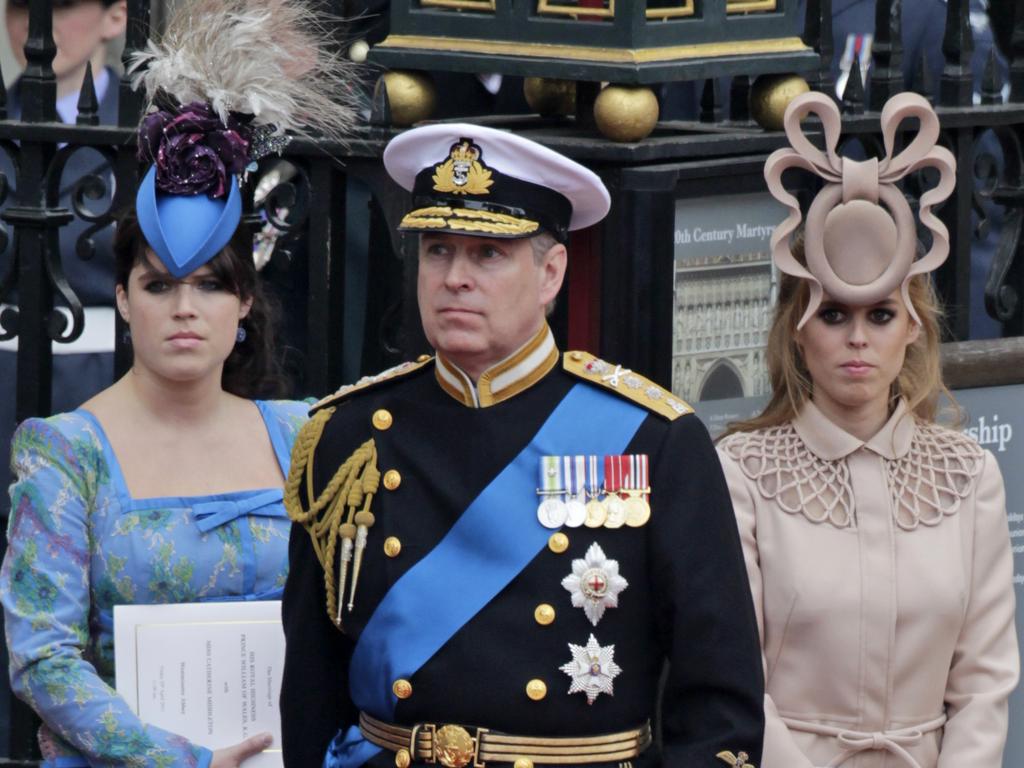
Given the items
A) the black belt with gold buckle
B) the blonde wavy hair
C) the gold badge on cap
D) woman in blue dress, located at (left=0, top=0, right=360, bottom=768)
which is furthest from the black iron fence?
the black belt with gold buckle

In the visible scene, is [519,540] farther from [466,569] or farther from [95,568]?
[95,568]

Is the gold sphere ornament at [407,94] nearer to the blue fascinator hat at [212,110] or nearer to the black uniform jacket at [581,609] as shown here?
the blue fascinator hat at [212,110]

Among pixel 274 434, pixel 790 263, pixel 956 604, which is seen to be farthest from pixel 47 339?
pixel 956 604

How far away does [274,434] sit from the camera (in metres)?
4.75

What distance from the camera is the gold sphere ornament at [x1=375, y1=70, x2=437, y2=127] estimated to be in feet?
17.0

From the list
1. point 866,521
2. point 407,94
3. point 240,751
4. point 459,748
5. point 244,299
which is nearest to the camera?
point 459,748

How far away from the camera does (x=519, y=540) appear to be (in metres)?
3.87

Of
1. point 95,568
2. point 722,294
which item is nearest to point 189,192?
point 95,568

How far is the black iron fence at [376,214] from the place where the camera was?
4871 mm

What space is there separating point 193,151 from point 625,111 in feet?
3.08

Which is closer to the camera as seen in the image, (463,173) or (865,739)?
(463,173)

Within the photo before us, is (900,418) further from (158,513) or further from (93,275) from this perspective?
(93,275)

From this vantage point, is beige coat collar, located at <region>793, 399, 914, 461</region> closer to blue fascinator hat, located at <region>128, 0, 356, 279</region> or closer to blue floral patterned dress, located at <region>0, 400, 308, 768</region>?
blue floral patterned dress, located at <region>0, 400, 308, 768</region>

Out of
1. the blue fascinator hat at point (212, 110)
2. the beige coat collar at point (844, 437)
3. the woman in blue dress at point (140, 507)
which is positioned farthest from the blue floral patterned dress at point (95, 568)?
the beige coat collar at point (844, 437)
